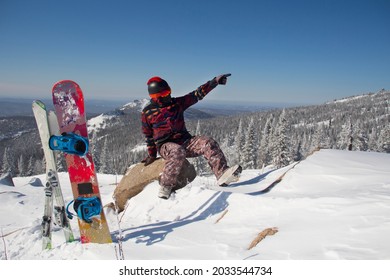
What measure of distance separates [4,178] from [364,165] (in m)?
14.5

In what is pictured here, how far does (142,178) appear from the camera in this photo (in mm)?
7340

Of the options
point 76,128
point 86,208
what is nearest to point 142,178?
point 86,208

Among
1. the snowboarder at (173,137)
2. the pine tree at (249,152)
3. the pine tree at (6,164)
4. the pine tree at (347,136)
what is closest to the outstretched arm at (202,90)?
the snowboarder at (173,137)

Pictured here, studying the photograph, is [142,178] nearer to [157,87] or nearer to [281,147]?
[157,87]

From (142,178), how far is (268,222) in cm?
413

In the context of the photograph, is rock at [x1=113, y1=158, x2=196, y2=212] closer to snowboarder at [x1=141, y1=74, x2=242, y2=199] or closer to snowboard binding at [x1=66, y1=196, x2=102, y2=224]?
snowboarder at [x1=141, y1=74, x2=242, y2=199]

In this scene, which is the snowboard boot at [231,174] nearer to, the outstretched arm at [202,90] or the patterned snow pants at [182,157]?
the patterned snow pants at [182,157]

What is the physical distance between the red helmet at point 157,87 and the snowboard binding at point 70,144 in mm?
1996

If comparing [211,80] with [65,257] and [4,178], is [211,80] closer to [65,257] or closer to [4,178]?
[65,257]

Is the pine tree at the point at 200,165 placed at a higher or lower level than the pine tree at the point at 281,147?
lower

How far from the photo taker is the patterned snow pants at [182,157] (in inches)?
224
